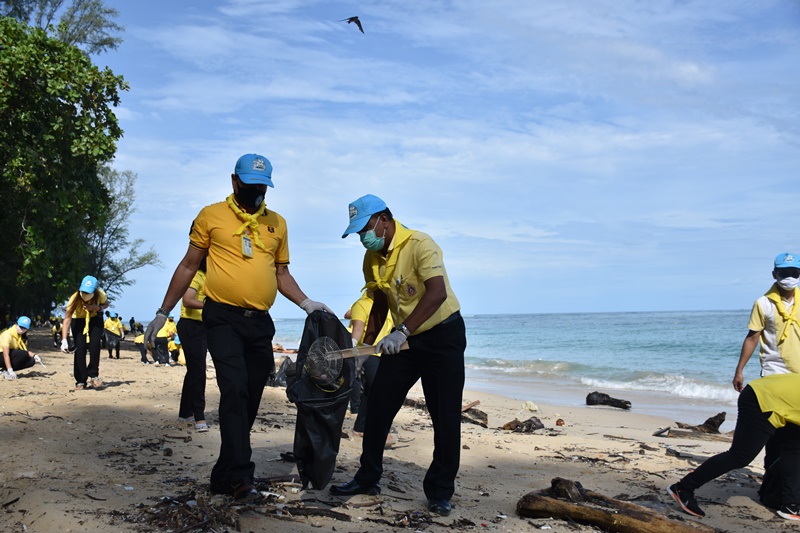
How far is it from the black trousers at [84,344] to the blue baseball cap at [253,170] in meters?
6.34

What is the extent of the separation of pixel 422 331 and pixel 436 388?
0.37m

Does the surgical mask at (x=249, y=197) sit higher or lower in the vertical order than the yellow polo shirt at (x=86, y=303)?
higher

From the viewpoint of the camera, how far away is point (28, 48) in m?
15.1

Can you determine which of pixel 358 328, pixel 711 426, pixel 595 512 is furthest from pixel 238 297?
pixel 711 426

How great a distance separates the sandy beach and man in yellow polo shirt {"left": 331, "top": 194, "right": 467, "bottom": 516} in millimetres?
368

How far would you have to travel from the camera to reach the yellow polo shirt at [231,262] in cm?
452

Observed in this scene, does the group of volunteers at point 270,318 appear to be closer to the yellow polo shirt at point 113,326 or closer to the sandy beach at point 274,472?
the sandy beach at point 274,472

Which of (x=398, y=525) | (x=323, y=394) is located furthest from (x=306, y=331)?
(x=398, y=525)

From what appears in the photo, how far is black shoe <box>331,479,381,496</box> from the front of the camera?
4803mm

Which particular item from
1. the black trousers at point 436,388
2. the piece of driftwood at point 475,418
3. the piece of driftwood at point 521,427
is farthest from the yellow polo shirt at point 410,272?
the piece of driftwood at point 475,418

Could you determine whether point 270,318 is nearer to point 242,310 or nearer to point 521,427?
point 242,310

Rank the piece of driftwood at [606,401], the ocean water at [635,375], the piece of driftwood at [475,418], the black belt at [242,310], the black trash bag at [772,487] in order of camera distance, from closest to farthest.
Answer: the black belt at [242,310] < the black trash bag at [772,487] < the piece of driftwood at [475,418] < the piece of driftwood at [606,401] < the ocean water at [635,375]

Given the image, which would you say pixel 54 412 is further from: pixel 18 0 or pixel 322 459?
pixel 18 0

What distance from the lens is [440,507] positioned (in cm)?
460
